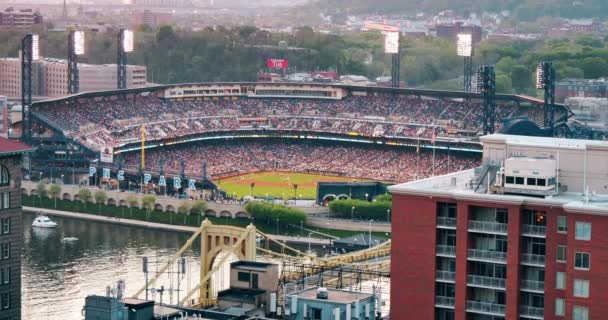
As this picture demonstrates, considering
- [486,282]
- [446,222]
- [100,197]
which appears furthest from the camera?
[100,197]

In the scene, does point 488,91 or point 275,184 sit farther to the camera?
point 275,184

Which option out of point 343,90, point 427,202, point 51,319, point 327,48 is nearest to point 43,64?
point 343,90

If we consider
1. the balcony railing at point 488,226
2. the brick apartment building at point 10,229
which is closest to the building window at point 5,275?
the brick apartment building at point 10,229

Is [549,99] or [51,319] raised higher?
[549,99]

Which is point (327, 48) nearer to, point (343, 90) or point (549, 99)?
point (343, 90)

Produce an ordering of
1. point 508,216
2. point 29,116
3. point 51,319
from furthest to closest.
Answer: point 29,116 < point 51,319 < point 508,216

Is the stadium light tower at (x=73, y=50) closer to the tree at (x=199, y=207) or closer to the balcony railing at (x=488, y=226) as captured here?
the tree at (x=199, y=207)

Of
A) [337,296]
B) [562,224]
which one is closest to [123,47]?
[337,296]

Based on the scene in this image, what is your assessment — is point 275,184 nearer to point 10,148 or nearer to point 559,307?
point 10,148
